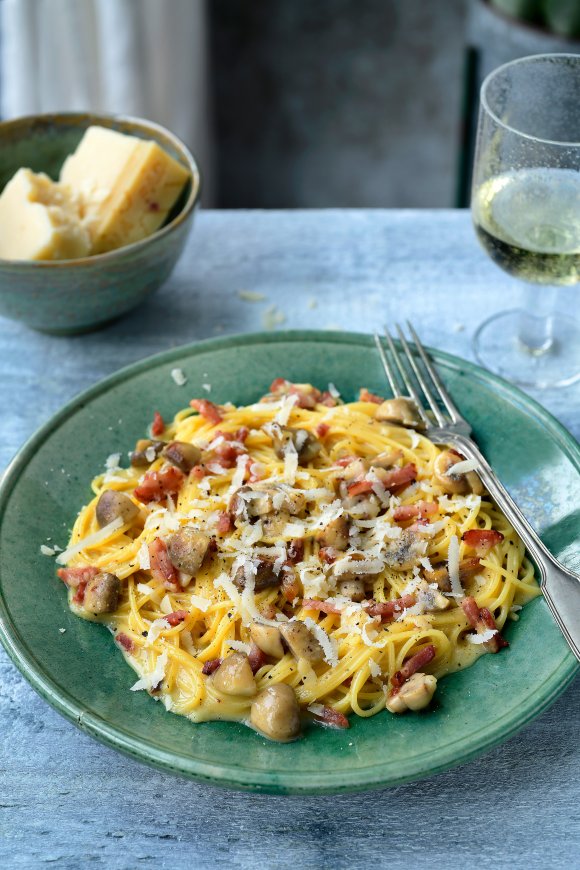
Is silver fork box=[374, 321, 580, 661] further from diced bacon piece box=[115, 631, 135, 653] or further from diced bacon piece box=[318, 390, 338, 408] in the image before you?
diced bacon piece box=[115, 631, 135, 653]

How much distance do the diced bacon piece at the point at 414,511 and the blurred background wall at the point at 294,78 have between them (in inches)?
118

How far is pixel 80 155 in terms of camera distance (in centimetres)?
302

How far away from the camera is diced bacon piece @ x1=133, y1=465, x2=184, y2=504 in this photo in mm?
2338

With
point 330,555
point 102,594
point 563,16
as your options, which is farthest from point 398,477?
point 563,16

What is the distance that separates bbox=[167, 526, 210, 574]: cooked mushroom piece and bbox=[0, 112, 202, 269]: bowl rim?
36.9 inches

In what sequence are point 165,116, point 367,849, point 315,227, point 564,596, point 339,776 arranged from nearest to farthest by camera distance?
point 339,776, point 367,849, point 564,596, point 315,227, point 165,116

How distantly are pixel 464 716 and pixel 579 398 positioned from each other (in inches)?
48.8

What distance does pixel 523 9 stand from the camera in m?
4.58

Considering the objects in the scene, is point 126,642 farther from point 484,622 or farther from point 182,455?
point 484,622

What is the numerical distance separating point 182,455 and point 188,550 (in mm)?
324

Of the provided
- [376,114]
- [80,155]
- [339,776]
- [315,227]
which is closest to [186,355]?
[80,155]

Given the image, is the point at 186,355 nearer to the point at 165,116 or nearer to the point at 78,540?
the point at 78,540

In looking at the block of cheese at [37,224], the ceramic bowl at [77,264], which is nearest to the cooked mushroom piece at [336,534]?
the ceramic bowl at [77,264]

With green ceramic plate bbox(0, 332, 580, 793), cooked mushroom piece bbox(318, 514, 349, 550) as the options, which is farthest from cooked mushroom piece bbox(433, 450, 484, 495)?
cooked mushroom piece bbox(318, 514, 349, 550)
